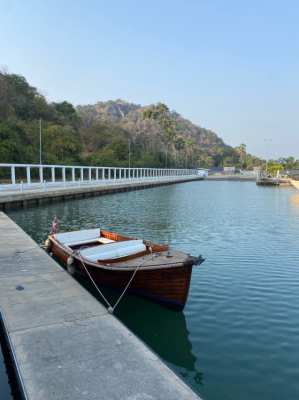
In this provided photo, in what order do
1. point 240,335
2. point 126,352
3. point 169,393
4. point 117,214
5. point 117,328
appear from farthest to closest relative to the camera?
point 117,214 < point 240,335 < point 117,328 < point 126,352 < point 169,393

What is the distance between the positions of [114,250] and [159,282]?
2.58 m

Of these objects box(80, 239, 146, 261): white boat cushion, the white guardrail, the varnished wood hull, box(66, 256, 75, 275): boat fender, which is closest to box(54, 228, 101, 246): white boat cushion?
box(66, 256, 75, 275): boat fender

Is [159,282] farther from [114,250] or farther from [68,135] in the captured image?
[68,135]

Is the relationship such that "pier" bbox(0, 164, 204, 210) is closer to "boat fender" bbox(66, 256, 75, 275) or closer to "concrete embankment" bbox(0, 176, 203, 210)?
"concrete embankment" bbox(0, 176, 203, 210)

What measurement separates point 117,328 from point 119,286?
3098mm

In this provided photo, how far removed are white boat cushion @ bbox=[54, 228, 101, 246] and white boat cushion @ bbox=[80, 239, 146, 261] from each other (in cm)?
247

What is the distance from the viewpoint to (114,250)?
35.6ft

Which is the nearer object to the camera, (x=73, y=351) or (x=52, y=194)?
(x=73, y=351)

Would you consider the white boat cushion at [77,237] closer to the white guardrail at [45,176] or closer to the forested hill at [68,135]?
the white guardrail at [45,176]

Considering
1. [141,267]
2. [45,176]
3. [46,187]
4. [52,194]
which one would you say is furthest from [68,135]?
[141,267]

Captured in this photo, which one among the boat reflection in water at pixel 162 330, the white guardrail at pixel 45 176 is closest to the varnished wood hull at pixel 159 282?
the boat reflection in water at pixel 162 330

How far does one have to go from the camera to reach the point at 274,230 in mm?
21188

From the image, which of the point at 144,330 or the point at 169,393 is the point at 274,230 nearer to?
the point at 144,330

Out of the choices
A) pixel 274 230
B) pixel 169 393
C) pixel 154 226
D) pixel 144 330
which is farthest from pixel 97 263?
pixel 274 230
